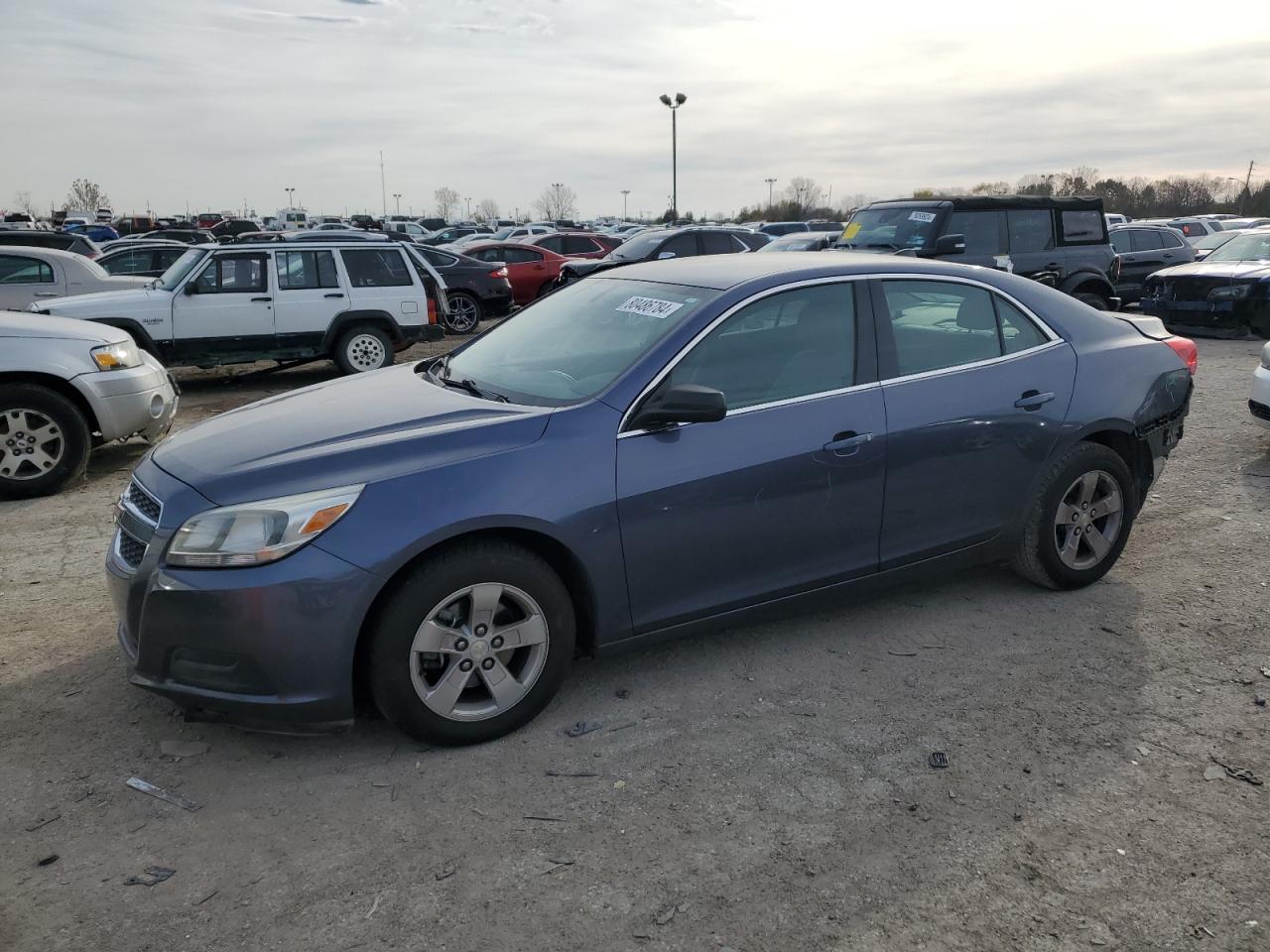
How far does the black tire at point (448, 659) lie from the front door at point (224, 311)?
8939mm

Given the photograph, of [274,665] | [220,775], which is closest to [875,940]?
[274,665]

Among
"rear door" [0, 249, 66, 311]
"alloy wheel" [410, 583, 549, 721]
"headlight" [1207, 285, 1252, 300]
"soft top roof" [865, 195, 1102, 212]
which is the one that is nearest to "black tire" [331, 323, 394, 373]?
"rear door" [0, 249, 66, 311]

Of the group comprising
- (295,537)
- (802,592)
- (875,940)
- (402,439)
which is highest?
(402,439)

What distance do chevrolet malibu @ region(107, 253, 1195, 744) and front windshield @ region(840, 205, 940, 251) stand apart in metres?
6.67

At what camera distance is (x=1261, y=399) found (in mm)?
7078

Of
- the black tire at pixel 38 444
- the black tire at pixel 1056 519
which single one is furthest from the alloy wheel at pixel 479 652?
the black tire at pixel 38 444

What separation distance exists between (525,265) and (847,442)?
1653 centimetres

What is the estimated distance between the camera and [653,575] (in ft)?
12.1

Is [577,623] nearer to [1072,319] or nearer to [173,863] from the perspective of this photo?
[173,863]

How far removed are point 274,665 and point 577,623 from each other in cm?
110

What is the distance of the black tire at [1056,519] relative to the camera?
4578 millimetres

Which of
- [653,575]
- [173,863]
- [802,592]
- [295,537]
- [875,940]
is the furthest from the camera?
[802,592]

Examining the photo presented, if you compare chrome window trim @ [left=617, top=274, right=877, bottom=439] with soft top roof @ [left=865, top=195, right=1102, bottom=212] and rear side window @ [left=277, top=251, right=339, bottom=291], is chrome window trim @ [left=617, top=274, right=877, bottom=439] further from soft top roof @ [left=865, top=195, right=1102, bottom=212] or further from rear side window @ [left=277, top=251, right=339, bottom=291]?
rear side window @ [left=277, top=251, right=339, bottom=291]

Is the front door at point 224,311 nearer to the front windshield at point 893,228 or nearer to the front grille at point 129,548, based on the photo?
the front windshield at point 893,228
